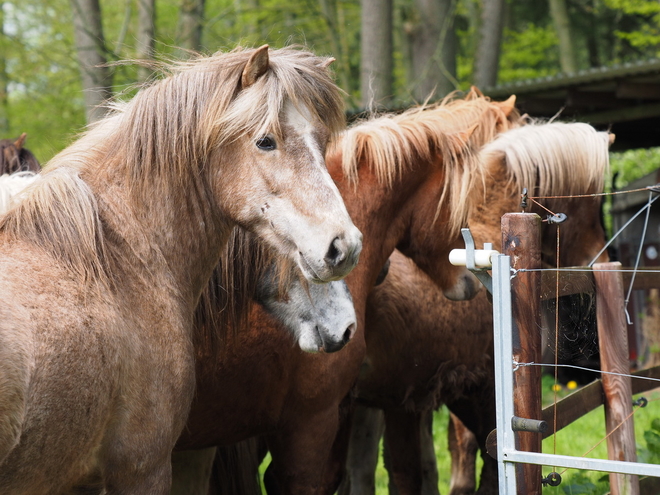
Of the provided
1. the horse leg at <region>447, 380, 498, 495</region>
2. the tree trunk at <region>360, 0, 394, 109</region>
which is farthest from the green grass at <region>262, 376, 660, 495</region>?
the tree trunk at <region>360, 0, 394, 109</region>

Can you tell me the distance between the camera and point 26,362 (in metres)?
1.95

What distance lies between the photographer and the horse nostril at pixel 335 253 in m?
2.40

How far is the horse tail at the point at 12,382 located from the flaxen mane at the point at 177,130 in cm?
51

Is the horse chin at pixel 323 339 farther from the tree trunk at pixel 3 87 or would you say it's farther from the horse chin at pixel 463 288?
the tree trunk at pixel 3 87

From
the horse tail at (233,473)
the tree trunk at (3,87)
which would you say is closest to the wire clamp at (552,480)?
the horse tail at (233,473)

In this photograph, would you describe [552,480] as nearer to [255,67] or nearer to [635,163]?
[255,67]

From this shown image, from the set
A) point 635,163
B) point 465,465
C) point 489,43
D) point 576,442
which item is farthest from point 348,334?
point 635,163

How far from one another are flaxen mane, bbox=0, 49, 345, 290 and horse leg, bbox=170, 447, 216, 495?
5.83ft

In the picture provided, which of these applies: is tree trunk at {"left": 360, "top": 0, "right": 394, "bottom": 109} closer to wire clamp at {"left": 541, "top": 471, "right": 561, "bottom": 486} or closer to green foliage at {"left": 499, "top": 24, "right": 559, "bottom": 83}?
wire clamp at {"left": 541, "top": 471, "right": 561, "bottom": 486}

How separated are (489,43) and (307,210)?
8345 mm

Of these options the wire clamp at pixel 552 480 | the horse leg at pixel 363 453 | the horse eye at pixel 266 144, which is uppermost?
the horse eye at pixel 266 144

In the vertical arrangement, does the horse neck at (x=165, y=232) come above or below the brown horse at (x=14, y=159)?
below

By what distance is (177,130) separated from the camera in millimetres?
2635

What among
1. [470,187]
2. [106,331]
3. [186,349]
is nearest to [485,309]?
[470,187]
